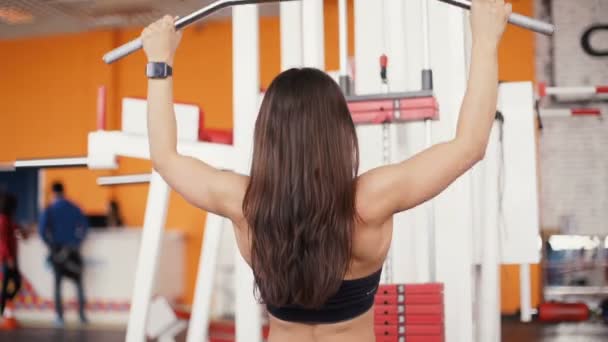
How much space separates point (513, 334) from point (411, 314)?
161 inches

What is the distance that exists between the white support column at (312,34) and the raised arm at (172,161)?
100cm

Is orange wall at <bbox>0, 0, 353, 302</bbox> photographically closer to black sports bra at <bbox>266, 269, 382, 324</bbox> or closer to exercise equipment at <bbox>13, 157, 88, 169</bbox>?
exercise equipment at <bbox>13, 157, 88, 169</bbox>

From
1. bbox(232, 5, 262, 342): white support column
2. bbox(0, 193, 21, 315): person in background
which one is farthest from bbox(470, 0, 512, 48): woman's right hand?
bbox(0, 193, 21, 315): person in background

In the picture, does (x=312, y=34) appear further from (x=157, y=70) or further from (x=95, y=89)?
(x=95, y=89)

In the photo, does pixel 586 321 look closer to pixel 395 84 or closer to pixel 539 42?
pixel 539 42

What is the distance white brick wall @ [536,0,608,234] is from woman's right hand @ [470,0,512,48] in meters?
5.86

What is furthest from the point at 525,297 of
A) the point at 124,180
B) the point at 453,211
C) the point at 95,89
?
the point at 95,89

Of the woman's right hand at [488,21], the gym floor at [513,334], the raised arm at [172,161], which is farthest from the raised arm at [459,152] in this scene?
the gym floor at [513,334]

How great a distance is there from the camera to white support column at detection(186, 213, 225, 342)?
112 inches

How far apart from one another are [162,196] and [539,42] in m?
5.25

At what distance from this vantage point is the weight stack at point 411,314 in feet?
6.61

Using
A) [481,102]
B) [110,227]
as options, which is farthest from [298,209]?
[110,227]

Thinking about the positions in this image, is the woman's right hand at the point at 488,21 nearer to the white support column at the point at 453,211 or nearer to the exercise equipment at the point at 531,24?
the exercise equipment at the point at 531,24

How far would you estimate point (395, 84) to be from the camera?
8.05 ft
